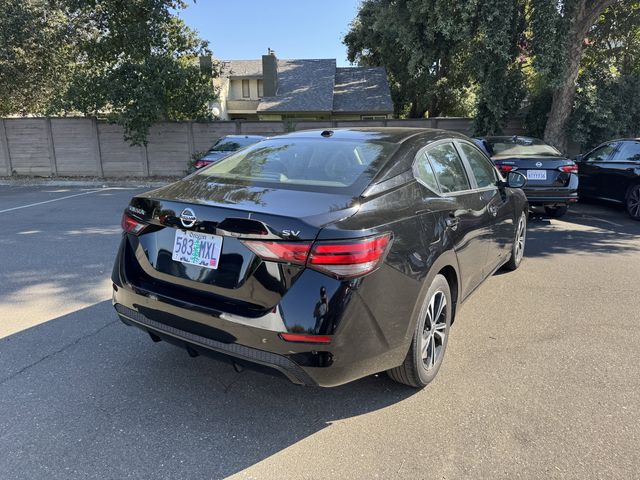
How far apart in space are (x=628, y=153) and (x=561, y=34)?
3999 millimetres

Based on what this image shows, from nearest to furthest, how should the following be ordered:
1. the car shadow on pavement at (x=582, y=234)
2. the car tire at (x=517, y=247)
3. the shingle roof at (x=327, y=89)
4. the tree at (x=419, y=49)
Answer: the car tire at (x=517, y=247) → the car shadow on pavement at (x=582, y=234) → the tree at (x=419, y=49) → the shingle roof at (x=327, y=89)

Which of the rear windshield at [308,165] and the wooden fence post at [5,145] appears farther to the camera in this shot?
the wooden fence post at [5,145]

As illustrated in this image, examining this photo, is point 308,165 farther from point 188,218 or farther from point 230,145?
point 230,145

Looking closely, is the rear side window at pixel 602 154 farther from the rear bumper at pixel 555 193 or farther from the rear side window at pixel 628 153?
the rear bumper at pixel 555 193

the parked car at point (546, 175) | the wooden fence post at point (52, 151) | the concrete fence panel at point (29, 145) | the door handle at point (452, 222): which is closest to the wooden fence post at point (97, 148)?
the wooden fence post at point (52, 151)

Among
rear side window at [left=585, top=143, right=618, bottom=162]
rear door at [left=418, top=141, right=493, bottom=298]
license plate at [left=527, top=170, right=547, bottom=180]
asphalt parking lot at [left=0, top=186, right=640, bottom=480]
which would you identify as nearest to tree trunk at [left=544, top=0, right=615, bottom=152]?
rear side window at [left=585, top=143, right=618, bottom=162]

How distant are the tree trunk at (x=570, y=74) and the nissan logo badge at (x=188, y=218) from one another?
1193 centimetres

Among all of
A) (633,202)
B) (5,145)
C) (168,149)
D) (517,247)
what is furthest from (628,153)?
(5,145)

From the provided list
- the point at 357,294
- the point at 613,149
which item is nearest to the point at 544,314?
the point at 357,294

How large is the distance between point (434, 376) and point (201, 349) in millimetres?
1579

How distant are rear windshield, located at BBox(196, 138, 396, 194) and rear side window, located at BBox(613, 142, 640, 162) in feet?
26.0

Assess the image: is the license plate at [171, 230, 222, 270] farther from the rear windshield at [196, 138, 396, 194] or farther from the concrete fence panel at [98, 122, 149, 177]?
the concrete fence panel at [98, 122, 149, 177]

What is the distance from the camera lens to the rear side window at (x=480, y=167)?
4.10 meters

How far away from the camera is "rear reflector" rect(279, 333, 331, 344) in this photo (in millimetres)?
2322
